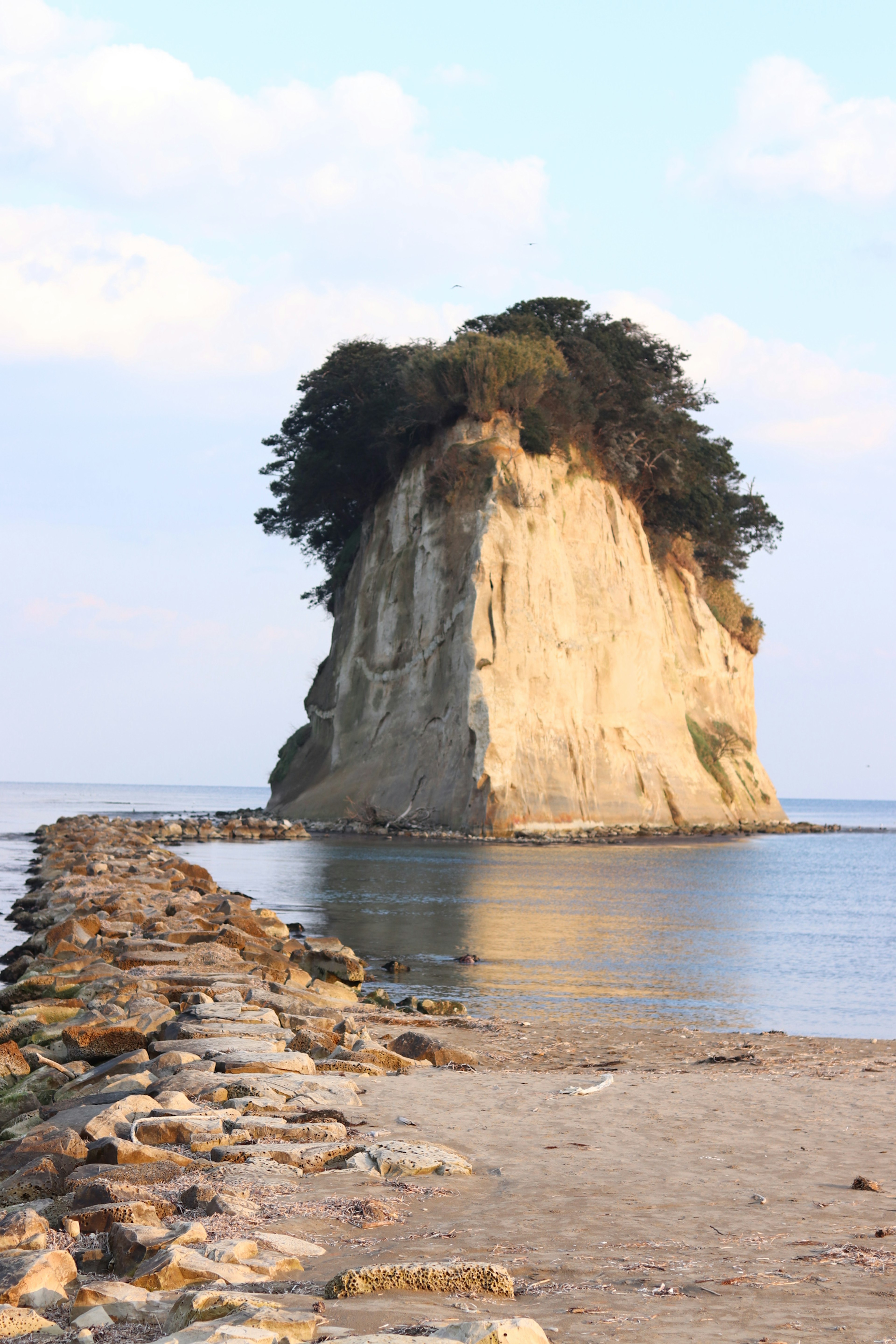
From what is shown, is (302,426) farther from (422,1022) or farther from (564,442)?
(422,1022)

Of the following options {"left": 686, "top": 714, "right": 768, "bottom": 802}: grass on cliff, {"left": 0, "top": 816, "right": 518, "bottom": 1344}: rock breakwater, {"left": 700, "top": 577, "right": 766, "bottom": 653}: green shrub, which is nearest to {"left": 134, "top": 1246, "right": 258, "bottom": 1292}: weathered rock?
{"left": 0, "top": 816, "right": 518, "bottom": 1344}: rock breakwater

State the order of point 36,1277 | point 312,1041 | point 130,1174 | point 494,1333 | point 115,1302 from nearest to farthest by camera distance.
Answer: point 494,1333, point 115,1302, point 36,1277, point 130,1174, point 312,1041

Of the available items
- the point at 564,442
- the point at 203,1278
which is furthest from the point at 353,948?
the point at 564,442

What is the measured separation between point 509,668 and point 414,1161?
38.3 m

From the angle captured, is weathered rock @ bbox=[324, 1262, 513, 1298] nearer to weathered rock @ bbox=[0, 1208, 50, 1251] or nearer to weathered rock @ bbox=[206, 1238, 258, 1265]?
weathered rock @ bbox=[206, 1238, 258, 1265]

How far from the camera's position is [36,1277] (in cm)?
417

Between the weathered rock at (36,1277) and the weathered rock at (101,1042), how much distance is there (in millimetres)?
4550

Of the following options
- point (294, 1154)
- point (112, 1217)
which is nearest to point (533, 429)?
point (294, 1154)

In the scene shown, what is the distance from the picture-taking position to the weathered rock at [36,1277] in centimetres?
409

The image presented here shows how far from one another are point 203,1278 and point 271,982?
7987 mm

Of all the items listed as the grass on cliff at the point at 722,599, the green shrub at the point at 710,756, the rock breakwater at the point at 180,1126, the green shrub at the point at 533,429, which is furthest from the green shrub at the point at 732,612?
the rock breakwater at the point at 180,1126

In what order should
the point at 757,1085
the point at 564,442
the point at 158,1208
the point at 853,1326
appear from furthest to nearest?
the point at 564,442
the point at 757,1085
the point at 158,1208
the point at 853,1326

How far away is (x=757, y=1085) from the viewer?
933 cm

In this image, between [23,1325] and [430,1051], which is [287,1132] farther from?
[430,1051]
